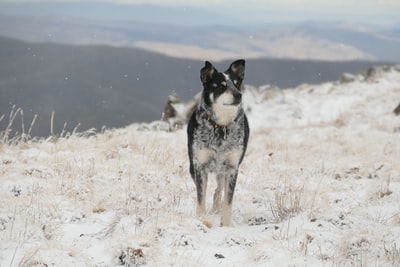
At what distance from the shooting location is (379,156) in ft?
35.0

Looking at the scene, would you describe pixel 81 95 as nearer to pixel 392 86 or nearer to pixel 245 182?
pixel 392 86

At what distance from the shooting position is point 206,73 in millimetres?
5949

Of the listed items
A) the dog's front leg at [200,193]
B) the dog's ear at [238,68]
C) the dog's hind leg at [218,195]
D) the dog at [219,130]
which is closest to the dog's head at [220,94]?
the dog at [219,130]

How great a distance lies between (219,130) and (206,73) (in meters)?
0.77

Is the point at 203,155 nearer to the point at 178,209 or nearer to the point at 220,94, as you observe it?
the point at 220,94

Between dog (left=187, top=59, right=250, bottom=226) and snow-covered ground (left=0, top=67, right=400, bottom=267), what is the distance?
592mm

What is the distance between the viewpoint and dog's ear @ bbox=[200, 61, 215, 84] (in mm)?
5906

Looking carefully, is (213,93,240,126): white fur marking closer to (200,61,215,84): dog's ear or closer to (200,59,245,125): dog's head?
(200,59,245,125): dog's head

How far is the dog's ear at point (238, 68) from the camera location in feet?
20.4

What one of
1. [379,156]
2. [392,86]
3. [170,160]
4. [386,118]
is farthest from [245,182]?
[392,86]

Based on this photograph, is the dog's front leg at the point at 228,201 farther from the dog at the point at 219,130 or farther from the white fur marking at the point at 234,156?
the white fur marking at the point at 234,156

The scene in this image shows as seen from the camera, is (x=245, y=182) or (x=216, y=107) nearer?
(x=216, y=107)

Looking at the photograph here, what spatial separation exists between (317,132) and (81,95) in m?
125

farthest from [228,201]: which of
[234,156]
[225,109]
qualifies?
[225,109]
